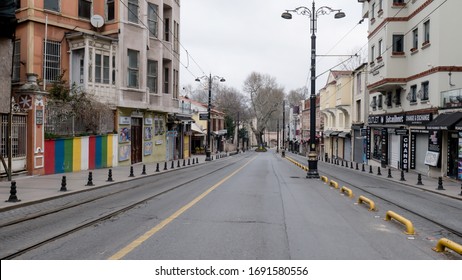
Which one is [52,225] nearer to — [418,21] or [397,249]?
[397,249]

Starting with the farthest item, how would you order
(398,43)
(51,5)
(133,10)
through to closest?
(398,43) → (133,10) → (51,5)

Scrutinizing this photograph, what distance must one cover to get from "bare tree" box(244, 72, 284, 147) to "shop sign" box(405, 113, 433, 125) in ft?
231

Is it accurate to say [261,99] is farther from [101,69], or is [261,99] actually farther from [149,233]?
[149,233]

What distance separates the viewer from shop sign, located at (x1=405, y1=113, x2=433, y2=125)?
955 inches

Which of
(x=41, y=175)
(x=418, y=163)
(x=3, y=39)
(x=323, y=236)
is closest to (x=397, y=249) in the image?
(x=323, y=236)

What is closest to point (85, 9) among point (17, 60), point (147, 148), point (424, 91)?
point (17, 60)

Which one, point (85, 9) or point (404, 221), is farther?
point (85, 9)

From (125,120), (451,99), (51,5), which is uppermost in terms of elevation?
(51,5)

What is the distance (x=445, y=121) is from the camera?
21.1 meters

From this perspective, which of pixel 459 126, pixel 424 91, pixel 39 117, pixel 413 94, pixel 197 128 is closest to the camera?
pixel 39 117

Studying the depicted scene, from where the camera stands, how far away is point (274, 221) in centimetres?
913

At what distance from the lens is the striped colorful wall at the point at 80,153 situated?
66.5 feet

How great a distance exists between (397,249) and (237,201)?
19.2 feet

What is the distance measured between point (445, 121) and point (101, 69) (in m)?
19.3
